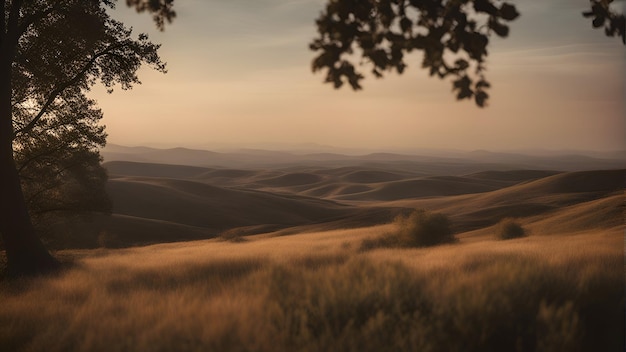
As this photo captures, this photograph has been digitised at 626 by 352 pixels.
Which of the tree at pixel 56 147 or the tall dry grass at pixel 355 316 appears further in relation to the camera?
the tree at pixel 56 147

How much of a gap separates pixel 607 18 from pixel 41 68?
47.1ft

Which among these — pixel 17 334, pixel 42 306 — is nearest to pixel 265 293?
pixel 17 334

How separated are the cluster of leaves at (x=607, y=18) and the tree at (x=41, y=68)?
1175 centimetres

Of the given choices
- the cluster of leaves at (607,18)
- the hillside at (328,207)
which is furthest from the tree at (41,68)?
the hillside at (328,207)

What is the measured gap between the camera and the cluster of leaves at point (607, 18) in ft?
16.9

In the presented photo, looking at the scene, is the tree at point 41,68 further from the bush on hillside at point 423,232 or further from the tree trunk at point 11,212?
the bush on hillside at point 423,232

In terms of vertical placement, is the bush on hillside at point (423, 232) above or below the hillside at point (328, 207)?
above

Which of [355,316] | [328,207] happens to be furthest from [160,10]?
[328,207]

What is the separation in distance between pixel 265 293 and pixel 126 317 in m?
1.66

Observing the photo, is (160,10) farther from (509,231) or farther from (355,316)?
(509,231)

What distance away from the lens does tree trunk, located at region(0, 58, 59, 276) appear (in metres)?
10.8

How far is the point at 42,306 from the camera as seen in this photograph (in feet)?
20.4

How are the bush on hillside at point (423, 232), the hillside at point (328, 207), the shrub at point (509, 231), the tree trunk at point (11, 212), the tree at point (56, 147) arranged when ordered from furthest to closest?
the hillside at point (328, 207) → the shrub at point (509, 231) → the bush on hillside at point (423, 232) → the tree at point (56, 147) → the tree trunk at point (11, 212)

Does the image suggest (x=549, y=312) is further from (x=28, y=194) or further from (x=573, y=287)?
(x=28, y=194)
